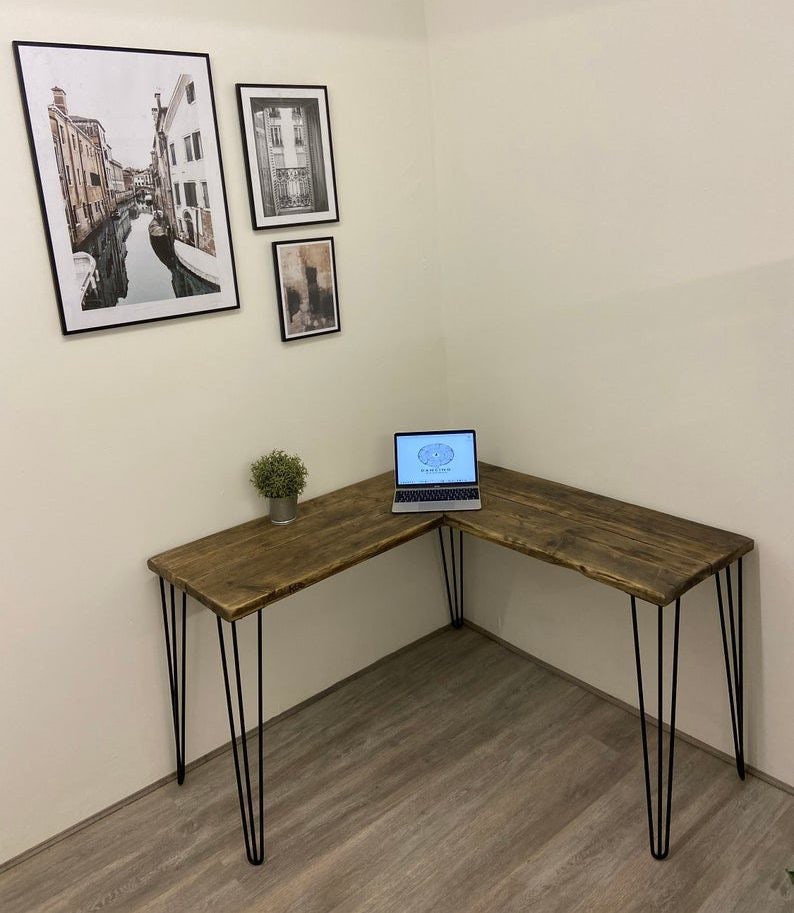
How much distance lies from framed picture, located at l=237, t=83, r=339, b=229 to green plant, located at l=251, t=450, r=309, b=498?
688 millimetres

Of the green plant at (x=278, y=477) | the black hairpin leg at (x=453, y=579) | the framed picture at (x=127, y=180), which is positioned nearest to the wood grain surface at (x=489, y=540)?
the green plant at (x=278, y=477)

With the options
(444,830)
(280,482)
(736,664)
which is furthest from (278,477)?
(736,664)

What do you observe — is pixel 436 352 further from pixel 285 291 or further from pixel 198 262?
pixel 198 262

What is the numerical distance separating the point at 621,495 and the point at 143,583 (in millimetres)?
1428

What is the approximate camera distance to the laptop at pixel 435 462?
8.44 ft

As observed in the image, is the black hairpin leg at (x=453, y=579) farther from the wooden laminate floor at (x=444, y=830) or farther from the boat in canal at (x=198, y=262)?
the boat in canal at (x=198, y=262)

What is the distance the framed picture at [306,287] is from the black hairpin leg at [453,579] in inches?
38.4

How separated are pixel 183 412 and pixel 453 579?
132 centimetres

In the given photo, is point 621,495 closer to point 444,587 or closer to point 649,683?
point 649,683

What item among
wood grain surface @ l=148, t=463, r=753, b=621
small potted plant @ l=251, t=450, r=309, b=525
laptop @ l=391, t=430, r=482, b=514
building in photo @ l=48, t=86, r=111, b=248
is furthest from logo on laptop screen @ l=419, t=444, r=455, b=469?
building in photo @ l=48, t=86, r=111, b=248

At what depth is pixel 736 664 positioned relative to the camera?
217 centimetres

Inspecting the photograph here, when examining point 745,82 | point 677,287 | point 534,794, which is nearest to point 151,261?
point 677,287

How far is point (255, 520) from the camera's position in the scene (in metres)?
2.48

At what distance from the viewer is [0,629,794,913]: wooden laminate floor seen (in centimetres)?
196
